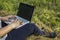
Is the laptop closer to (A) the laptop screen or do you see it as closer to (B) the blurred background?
(A) the laptop screen

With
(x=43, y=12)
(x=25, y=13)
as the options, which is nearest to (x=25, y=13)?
(x=25, y=13)

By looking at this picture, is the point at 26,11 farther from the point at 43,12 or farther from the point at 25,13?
the point at 43,12

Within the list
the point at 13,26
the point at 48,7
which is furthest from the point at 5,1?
the point at 13,26

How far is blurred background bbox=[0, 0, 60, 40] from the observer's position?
5023 mm

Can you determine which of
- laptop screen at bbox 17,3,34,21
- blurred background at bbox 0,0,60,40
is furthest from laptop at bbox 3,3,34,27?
blurred background at bbox 0,0,60,40

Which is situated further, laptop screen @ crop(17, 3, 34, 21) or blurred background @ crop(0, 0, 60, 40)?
blurred background @ crop(0, 0, 60, 40)

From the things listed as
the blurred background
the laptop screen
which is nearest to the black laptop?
the laptop screen

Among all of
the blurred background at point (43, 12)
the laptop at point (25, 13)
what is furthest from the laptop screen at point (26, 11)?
the blurred background at point (43, 12)

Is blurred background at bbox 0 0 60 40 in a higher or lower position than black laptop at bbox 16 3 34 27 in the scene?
lower

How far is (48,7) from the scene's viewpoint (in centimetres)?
621

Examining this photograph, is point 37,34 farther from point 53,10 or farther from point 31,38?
point 53,10

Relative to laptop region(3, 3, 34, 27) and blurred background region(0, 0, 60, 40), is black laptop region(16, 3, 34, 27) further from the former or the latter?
blurred background region(0, 0, 60, 40)

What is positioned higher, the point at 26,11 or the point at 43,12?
the point at 26,11

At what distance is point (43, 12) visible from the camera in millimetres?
5691
